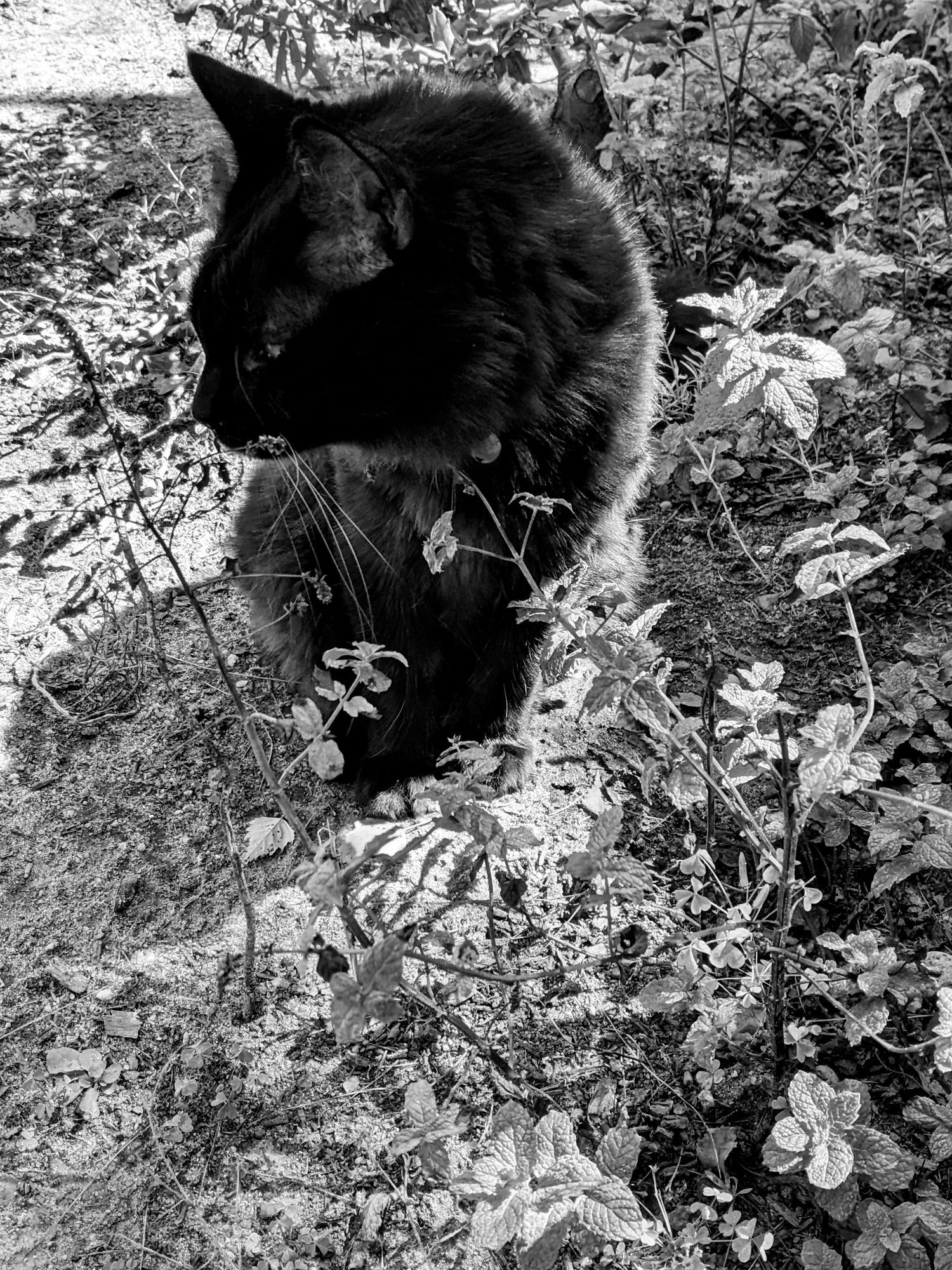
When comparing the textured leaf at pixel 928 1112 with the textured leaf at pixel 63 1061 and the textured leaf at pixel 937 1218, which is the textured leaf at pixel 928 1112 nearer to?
the textured leaf at pixel 937 1218

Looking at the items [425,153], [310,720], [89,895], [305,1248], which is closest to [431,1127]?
[305,1248]

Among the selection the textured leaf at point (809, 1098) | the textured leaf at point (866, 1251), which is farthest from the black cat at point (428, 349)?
the textured leaf at point (866, 1251)

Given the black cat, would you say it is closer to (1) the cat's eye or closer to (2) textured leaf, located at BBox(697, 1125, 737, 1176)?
(1) the cat's eye

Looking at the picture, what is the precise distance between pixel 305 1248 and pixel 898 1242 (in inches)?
35.8

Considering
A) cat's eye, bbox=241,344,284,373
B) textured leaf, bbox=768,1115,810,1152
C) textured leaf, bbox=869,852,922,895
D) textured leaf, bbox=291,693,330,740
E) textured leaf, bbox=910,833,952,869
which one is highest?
cat's eye, bbox=241,344,284,373

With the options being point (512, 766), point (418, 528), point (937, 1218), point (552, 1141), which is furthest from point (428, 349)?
point (937, 1218)

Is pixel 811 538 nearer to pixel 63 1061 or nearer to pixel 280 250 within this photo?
pixel 280 250

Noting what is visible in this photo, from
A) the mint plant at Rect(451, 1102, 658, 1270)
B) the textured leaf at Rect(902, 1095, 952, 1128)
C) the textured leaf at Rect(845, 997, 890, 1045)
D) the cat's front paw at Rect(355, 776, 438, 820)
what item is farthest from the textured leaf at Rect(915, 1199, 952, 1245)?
the cat's front paw at Rect(355, 776, 438, 820)

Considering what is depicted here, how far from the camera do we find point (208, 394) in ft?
7.01

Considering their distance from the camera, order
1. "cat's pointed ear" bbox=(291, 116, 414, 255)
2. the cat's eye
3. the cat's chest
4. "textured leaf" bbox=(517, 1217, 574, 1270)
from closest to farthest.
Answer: "textured leaf" bbox=(517, 1217, 574, 1270) → "cat's pointed ear" bbox=(291, 116, 414, 255) → the cat's eye → the cat's chest

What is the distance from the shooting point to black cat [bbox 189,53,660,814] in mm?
1881

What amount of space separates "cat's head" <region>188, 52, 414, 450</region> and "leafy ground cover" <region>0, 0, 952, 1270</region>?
0.31 m

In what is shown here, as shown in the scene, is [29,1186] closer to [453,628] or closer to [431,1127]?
[431,1127]

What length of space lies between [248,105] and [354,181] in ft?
1.27
